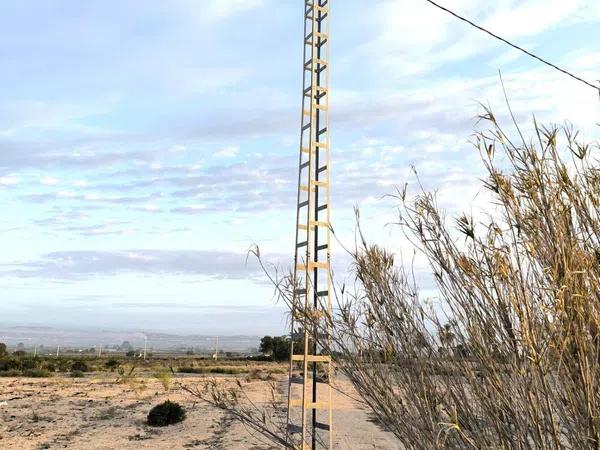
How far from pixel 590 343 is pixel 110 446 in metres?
9.09

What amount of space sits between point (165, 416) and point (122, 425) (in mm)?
873

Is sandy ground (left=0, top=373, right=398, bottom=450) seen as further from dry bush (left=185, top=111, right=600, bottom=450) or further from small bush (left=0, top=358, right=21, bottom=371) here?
small bush (left=0, top=358, right=21, bottom=371)

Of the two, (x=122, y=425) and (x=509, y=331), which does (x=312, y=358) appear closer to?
(x=509, y=331)

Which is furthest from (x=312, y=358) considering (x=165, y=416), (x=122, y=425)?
(x=122, y=425)

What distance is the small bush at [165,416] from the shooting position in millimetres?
11461

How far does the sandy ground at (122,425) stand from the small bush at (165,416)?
0.53 ft

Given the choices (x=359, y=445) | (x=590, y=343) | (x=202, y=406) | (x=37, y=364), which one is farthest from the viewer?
(x=37, y=364)

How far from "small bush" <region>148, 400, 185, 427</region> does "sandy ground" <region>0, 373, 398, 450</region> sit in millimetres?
162

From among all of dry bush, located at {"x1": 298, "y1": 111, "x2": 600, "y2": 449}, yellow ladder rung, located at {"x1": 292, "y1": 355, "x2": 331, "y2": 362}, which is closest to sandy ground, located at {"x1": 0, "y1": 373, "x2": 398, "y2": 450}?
yellow ladder rung, located at {"x1": 292, "y1": 355, "x2": 331, "y2": 362}

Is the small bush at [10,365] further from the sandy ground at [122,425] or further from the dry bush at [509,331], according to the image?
the dry bush at [509,331]

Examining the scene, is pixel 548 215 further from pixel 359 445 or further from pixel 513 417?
pixel 359 445

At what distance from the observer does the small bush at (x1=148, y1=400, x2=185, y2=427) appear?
11461 mm

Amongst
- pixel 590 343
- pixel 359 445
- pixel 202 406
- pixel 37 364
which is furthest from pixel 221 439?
pixel 37 364

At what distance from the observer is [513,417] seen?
7.68 feet
